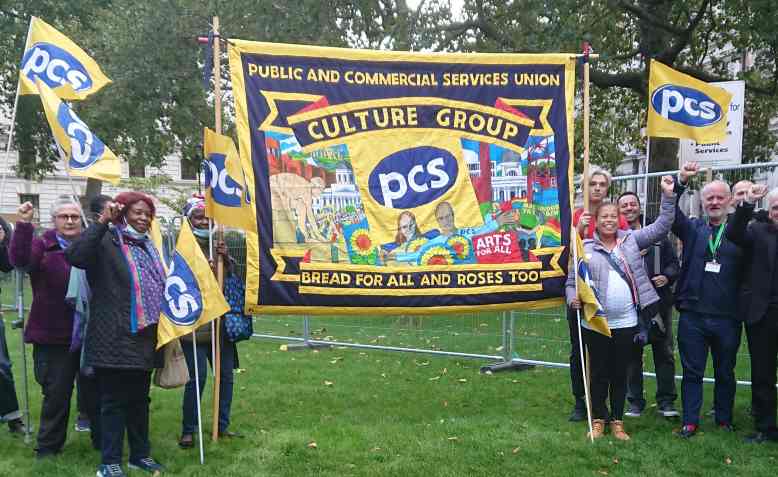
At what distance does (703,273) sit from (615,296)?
A: 2.71ft

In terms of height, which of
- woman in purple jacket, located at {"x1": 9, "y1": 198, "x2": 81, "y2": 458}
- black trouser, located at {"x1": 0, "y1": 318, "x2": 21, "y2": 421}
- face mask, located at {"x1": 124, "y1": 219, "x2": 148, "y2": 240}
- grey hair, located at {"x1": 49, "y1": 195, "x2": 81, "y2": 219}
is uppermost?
grey hair, located at {"x1": 49, "y1": 195, "x2": 81, "y2": 219}

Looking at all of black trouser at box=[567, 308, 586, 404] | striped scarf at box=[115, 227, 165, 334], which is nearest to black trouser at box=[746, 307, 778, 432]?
black trouser at box=[567, 308, 586, 404]

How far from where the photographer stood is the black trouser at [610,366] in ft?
19.1

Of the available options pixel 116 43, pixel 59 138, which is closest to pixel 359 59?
pixel 59 138

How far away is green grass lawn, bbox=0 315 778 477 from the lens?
5.24 metres

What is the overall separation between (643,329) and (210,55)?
14.2ft

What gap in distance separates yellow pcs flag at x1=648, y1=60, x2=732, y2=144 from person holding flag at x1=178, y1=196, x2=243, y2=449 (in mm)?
3965

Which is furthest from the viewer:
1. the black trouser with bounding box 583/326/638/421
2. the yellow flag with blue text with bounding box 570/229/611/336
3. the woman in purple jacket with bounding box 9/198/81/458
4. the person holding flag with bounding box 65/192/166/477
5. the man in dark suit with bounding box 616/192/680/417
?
the man in dark suit with bounding box 616/192/680/417

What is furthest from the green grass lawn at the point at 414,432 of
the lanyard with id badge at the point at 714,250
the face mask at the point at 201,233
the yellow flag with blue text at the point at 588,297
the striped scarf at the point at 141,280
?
the face mask at the point at 201,233

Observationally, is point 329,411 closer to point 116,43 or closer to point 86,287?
point 86,287

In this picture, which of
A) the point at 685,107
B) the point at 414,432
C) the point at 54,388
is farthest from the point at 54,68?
the point at 685,107

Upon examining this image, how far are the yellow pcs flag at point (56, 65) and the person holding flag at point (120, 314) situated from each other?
147 centimetres

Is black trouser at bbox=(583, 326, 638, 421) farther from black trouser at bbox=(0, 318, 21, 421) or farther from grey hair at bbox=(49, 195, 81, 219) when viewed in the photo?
black trouser at bbox=(0, 318, 21, 421)

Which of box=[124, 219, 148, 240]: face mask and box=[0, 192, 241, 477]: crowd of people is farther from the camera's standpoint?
box=[124, 219, 148, 240]: face mask
